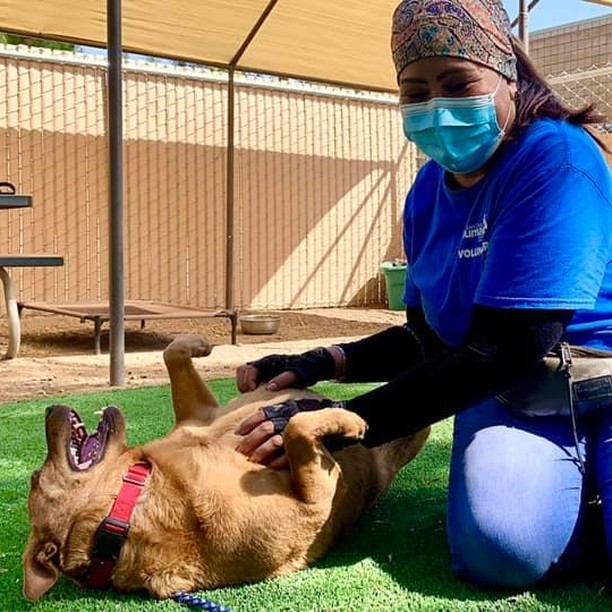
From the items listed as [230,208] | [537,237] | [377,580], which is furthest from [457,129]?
[230,208]

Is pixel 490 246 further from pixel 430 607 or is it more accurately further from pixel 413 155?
pixel 413 155

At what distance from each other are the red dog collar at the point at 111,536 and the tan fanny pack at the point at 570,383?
111cm

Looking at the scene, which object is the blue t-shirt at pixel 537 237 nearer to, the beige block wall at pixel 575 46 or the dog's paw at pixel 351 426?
the dog's paw at pixel 351 426

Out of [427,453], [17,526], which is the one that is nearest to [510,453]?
[427,453]

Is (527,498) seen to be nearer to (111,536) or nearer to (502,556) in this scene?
(502,556)

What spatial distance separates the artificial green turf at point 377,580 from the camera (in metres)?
2.19

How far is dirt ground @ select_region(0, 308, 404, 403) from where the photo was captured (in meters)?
5.92

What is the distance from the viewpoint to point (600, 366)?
238cm

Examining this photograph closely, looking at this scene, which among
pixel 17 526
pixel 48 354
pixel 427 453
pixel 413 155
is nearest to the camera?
pixel 17 526

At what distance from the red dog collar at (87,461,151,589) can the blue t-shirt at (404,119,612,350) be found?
3.36ft

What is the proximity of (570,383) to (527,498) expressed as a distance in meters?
0.33

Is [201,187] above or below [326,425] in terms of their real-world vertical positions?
above

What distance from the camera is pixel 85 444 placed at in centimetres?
236

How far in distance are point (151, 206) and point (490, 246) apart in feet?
26.7
